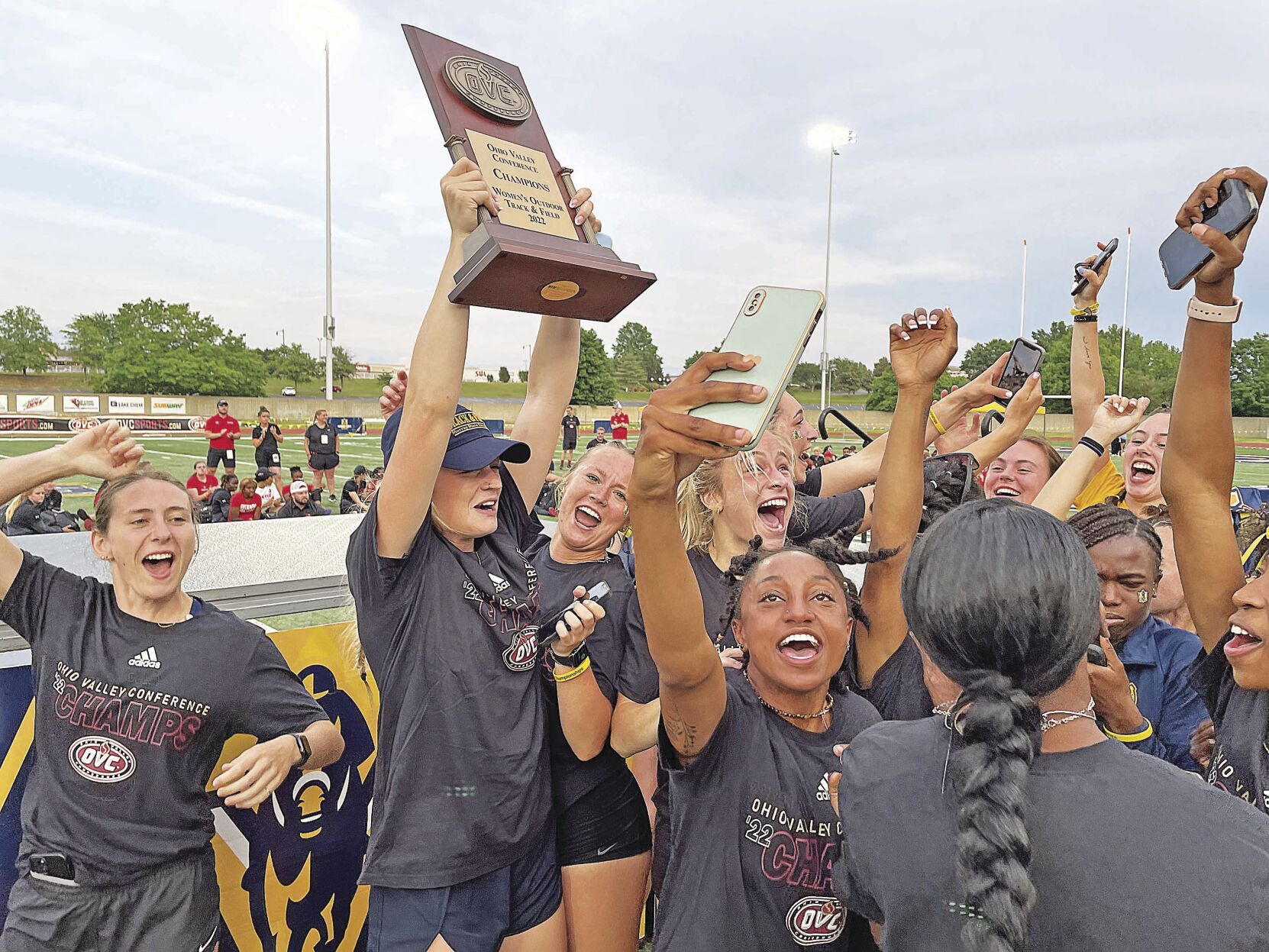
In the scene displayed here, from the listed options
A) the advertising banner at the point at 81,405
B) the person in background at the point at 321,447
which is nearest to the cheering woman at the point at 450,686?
the person in background at the point at 321,447

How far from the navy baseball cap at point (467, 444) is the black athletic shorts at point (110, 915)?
1.27m

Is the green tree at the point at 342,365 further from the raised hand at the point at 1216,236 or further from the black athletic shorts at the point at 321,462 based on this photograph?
the raised hand at the point at 1216,236

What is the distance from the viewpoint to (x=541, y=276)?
192 cm

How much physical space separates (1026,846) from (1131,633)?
1830 mm

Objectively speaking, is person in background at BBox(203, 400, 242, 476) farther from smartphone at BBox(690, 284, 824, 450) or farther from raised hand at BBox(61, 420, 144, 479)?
smartphone at BBox(690, 284, 824, 450)

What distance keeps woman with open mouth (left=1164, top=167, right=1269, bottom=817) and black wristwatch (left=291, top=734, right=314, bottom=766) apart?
7.44 ft

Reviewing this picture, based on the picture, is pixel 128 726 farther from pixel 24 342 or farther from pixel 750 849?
pixel 24 342

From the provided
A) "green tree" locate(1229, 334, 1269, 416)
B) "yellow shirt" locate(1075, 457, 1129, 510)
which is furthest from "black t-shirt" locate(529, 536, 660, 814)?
"green tree" locate(1229, 334, 1269, 416)

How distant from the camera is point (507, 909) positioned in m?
2.10

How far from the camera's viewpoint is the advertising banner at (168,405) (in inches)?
1601

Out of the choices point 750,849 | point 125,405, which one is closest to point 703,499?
point 750,849

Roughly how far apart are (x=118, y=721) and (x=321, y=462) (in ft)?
56.8

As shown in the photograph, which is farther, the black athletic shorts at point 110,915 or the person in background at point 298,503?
the person in background at point 298,503

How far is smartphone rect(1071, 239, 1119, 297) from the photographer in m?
3.62
